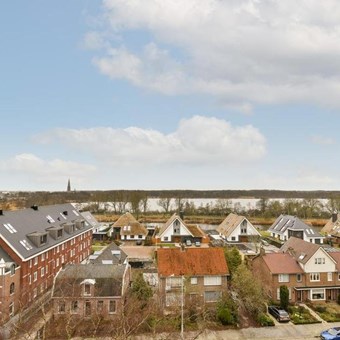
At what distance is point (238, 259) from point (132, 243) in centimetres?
3505

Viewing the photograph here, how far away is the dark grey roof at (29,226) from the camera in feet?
115

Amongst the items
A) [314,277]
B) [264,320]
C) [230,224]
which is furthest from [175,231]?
[264,320]

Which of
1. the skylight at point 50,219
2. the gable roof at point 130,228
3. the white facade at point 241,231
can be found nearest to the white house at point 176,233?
the gable roof at point 130,228

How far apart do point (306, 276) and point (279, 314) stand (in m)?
7.11

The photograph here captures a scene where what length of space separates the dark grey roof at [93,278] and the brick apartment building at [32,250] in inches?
145

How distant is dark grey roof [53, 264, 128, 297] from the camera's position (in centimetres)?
3075

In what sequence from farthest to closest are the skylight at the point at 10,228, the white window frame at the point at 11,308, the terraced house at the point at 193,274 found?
the skylight at the point at 10,228 < the terraced house at the point at 193,274 < the white window frame at the point at 11,308

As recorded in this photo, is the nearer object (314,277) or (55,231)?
(314,277)

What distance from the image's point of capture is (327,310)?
112ft

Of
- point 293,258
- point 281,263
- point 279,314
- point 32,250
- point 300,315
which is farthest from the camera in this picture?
point 293,258

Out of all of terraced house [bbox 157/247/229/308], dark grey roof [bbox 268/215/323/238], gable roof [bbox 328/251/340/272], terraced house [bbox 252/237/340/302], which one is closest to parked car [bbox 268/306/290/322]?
terraced house [bbox 252/237/340/302]

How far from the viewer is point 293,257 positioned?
130ft

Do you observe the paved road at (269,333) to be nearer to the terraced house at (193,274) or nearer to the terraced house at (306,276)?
the terraced house at (193,274)

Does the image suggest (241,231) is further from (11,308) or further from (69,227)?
(11,308)
